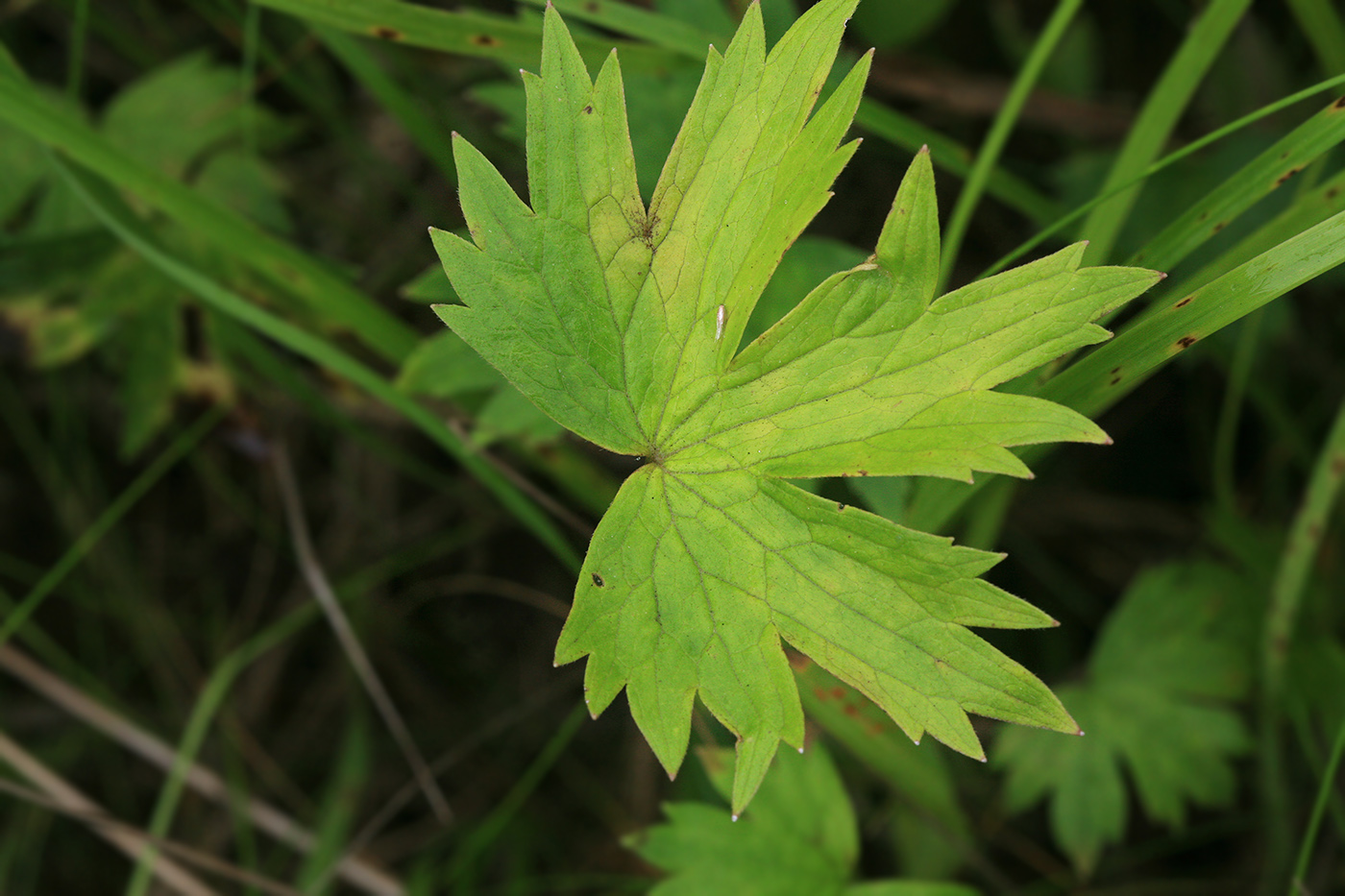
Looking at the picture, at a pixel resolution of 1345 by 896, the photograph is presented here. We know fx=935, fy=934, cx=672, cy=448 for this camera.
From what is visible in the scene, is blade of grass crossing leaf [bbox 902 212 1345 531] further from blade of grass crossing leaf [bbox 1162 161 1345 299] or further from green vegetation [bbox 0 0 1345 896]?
blade of grass crossing leaf [bbox 1162 161 1345 299]

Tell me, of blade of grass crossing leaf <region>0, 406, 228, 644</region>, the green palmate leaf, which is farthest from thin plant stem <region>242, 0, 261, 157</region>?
the green palmate leaf

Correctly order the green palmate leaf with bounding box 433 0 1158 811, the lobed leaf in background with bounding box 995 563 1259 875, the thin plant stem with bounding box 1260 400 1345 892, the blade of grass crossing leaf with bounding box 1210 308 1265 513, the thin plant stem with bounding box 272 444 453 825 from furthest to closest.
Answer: the lobed leaf in background with bounding box 995 563 1259 875
the thin plant stem with bounding box 272 444 453 825
the blade of grass crossing leaf with bounding box 1210 308 1265 513
the thin plant stem with bounding box 1260 400 1345 892
the green palmate leaf with bounding box 433 0 1158 811

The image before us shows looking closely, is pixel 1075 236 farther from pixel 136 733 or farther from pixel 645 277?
pixel 136 733

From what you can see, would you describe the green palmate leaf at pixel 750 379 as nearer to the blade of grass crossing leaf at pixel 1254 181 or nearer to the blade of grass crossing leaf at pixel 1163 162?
the blade of grass crossing leaf at pixel 1163 162

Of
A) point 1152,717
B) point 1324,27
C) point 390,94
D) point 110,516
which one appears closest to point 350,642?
point 110,516

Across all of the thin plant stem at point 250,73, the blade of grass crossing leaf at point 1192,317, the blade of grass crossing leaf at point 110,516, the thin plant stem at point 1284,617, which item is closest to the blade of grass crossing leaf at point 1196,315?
the blade of grass crossing leaf at point 1192,317

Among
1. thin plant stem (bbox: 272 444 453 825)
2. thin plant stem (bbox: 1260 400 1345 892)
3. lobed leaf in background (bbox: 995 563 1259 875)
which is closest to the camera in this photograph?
thin plant stem (bbox: 1260 400 1345 892)

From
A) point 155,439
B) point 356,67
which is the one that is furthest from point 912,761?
point 155,439
